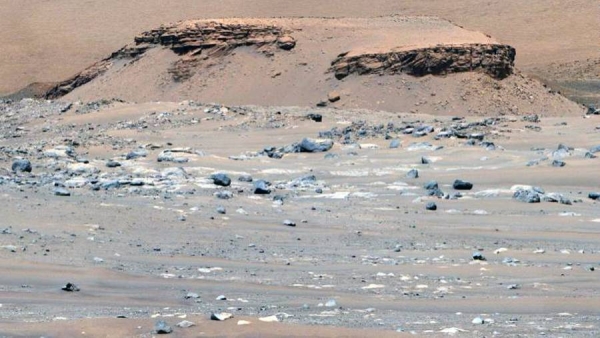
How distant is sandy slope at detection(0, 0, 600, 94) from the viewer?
1644 inches

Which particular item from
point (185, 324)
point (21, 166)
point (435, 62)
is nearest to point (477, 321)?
point (185, 324)

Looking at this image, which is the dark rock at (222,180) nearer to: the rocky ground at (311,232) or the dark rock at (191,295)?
the rocky ground at (311,232)

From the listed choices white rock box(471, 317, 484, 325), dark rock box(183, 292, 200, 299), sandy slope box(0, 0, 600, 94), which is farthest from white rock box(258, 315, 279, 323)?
sandy slope box(0, 0, 600, 94)

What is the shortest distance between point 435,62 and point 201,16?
25575 millimetres

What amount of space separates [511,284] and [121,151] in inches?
353

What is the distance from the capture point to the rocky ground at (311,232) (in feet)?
19.9

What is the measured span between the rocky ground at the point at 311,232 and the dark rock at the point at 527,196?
0.03 m

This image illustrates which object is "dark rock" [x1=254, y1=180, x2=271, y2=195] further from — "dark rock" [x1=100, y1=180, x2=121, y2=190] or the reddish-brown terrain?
"dark rock" [x1=100, y1=180, x2=121, y2=190]

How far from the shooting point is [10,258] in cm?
724

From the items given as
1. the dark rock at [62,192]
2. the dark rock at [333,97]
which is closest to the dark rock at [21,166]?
the dark rock at [62,192]

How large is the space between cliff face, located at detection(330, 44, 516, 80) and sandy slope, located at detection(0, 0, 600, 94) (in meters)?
17.5

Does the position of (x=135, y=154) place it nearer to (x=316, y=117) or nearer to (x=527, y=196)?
(x=316, y=117)

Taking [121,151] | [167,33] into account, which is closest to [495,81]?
[167,33]

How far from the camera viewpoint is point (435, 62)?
A: 22234 millimetres
